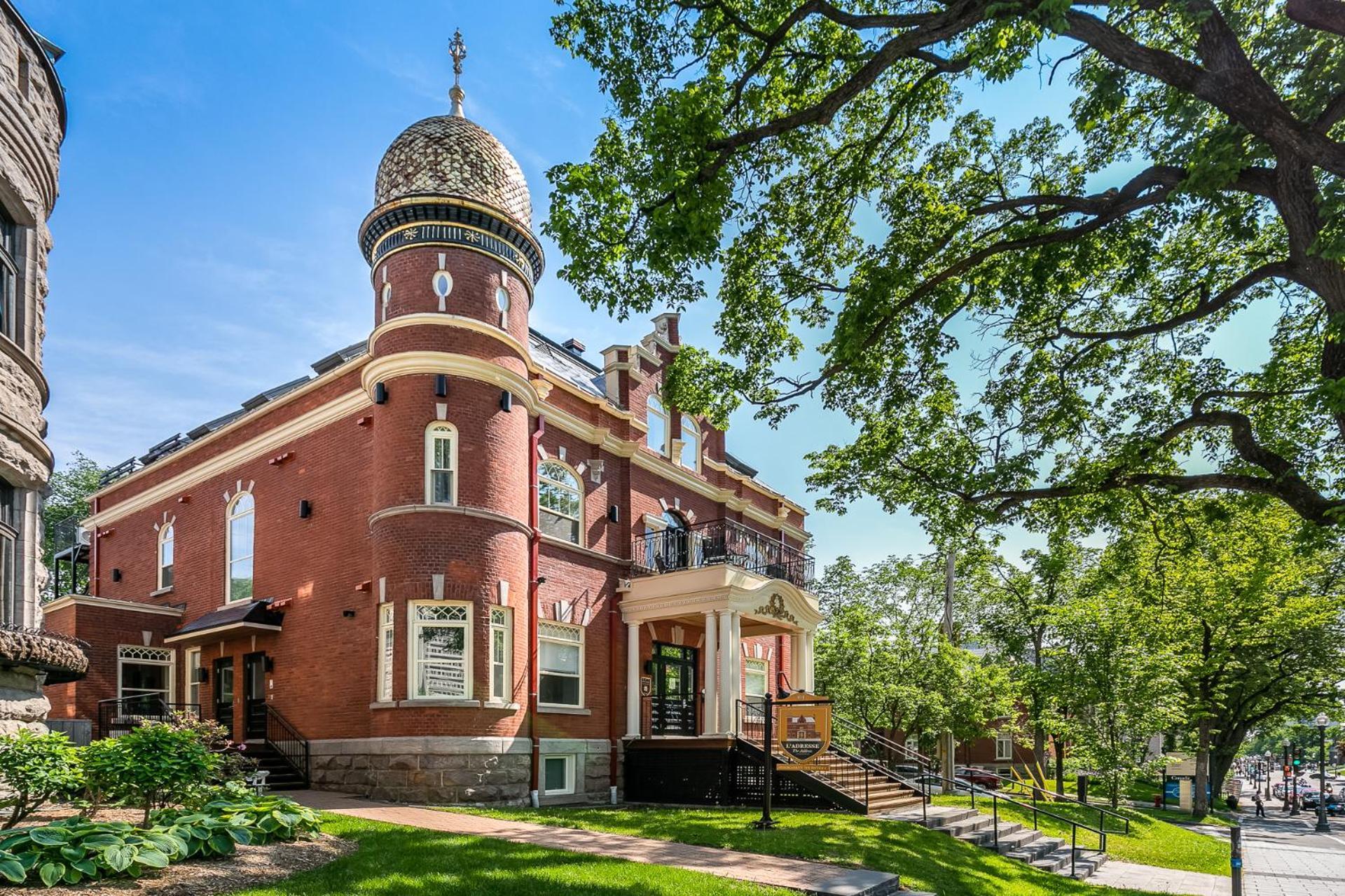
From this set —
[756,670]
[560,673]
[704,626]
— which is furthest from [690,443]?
[560,673]

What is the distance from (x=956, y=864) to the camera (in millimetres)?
12617

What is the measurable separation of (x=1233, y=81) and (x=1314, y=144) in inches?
33.7

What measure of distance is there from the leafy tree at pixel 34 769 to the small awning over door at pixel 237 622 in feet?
33.9

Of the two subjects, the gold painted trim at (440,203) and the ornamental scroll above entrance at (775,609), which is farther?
the ornamental scroll above entrance at (775,609)

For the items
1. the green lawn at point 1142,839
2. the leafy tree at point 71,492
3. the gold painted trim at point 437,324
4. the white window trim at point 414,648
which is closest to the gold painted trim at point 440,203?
the gold painted trim at point 437,324

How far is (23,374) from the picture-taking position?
8.84m

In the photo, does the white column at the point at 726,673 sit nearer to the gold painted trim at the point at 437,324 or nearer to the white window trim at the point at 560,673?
the white window trim at the point at 560,673

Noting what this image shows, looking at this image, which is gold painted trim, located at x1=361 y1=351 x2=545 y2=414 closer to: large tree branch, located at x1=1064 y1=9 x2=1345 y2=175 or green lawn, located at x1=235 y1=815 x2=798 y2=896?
green lawn, located at x1=235 y1=815 x2=798 y2=896

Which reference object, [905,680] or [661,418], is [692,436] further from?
[905,680]

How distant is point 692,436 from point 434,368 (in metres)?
9.18

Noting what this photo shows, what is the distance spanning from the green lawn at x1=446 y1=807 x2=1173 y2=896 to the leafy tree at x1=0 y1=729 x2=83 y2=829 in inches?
263

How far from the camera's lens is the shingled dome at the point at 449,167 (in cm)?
1711

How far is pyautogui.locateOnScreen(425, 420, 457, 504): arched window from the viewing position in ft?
53.9

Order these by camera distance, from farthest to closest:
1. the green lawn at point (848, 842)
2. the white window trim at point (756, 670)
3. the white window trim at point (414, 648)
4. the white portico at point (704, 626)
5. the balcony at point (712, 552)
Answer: the white window trim at point (756, 670)
the balcony at point (712, 552)
the white portico at point (704, 626)
the white window trim at point (414, 648)
the green lawn at point (848, 842)
